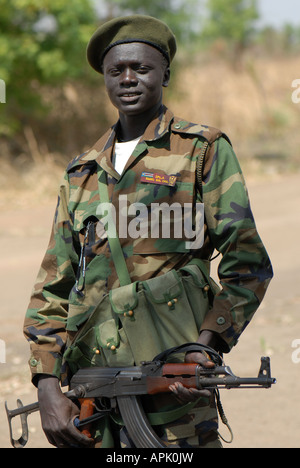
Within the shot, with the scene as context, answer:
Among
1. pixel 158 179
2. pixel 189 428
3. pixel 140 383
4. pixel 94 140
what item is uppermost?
pixel 94 140

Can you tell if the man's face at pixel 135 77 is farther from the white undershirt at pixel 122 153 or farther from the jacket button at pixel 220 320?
the jacket button at pixel 220 320

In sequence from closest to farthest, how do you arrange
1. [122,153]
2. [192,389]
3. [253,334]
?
[192,389], [122,153], [253,334]

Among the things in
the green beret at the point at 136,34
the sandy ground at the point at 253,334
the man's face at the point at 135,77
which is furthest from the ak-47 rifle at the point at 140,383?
the sandy ground at the point at 253,334

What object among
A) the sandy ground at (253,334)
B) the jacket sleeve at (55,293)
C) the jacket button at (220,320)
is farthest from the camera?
the sandy ground at (253,334)

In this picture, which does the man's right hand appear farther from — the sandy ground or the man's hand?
the sandy ground

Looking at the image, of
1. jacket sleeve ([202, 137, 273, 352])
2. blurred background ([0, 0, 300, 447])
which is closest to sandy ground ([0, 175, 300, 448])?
blurred background ([0, 0, 300, 447])

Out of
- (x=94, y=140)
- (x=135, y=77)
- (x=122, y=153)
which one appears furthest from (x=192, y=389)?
(x=94, y=140)

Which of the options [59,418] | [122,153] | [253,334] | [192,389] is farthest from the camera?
[253,334]

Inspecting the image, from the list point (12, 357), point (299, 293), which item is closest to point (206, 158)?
point (12, 357)

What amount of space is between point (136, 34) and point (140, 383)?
3.65 ft

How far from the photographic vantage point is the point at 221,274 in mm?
2406

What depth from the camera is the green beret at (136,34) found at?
2531mm

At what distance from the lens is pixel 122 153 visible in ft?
8.53

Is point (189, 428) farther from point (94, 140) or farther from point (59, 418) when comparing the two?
point (94, 140)
